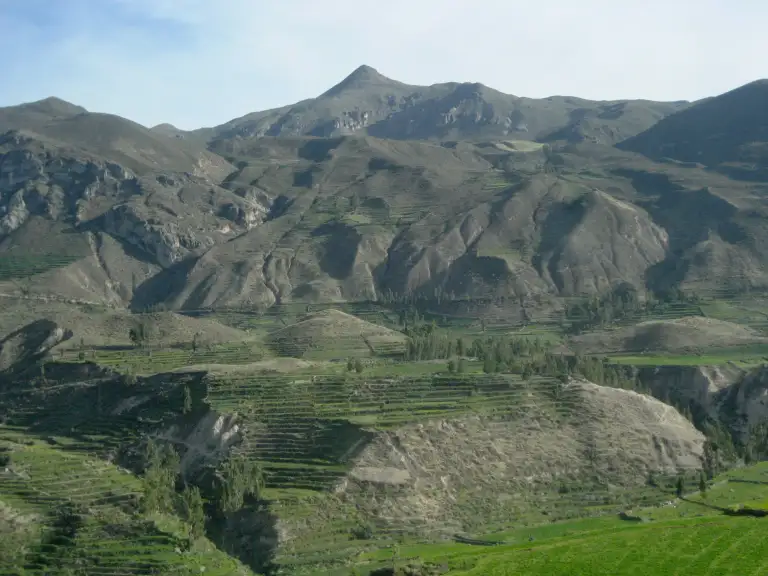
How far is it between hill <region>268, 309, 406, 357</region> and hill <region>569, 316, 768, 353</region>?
41.7 meters

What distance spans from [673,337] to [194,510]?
116m

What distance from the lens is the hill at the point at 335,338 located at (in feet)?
549

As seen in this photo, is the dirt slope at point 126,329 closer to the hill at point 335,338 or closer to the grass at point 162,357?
the grass at point 162,357

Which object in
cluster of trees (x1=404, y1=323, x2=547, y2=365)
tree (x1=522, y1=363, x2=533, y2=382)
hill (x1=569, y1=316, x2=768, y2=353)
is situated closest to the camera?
tree (x1=522, y1=363, x2=533, y2=382)

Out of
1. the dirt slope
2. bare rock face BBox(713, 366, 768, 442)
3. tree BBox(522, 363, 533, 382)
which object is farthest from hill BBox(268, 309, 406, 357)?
bare rock face BBox(713, 366, 768, 442)

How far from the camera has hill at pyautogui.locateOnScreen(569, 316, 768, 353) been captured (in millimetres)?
176125

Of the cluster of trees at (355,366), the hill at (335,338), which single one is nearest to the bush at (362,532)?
the cluster of trees at (355,366)

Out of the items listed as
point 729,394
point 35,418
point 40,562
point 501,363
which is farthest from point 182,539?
point 729,394

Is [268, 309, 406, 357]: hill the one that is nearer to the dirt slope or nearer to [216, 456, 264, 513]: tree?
the dirt slope

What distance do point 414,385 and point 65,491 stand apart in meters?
49.2

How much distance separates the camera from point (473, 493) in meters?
104

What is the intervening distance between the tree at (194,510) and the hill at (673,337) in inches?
4140

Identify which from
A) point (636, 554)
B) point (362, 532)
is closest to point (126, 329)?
point (362, 532)

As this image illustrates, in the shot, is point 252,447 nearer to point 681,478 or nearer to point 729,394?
point 681,478
